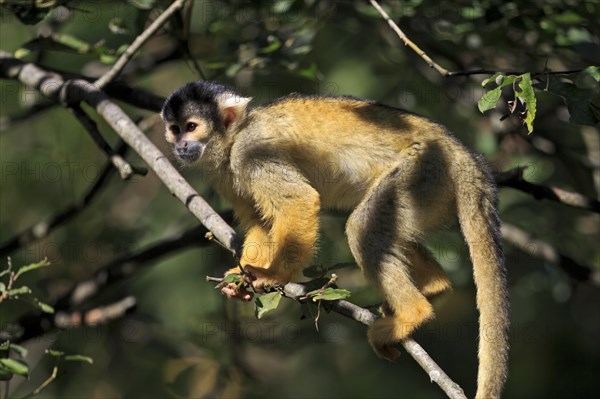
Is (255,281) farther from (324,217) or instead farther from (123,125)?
(324,217)

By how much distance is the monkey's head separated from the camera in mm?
5008

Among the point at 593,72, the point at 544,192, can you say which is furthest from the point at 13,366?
the point at 544,192

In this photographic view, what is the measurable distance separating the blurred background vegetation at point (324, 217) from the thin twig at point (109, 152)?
1.20ft

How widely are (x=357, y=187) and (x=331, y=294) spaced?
154 cm

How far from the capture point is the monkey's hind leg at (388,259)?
430 centimetres

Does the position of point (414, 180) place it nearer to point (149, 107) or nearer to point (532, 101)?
point (532, 101)

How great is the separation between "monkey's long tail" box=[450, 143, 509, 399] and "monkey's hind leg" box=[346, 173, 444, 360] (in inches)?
13.0

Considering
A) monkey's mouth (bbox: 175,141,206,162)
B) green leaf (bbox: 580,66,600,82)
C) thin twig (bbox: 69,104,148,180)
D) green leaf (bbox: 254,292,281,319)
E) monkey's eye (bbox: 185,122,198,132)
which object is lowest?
monkey's mouth (bbox: 175,141,206,162)

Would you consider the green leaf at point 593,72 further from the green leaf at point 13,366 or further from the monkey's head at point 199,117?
the green leaf at point 13,366

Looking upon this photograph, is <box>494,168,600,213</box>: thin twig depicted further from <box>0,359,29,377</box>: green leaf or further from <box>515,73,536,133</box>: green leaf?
<box>0,359,29,377</box>: green leaf

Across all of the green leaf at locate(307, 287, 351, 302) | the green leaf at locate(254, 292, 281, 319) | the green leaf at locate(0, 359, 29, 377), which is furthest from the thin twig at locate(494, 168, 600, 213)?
the green leaf at locate(0, 359, 29, 377)

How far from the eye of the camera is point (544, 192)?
5.11 metres

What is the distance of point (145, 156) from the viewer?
14.1ft

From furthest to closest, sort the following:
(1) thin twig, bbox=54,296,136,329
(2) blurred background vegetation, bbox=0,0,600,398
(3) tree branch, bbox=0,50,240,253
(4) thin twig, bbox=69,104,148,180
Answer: (2) blurred background vegetation, bbox=0,0,600,398
(1) thin twig, bbox=54,296,136,329
(4) thin twig, bbox=69,104,148,180
(3) tree branch, bbox=0,50,240,253
